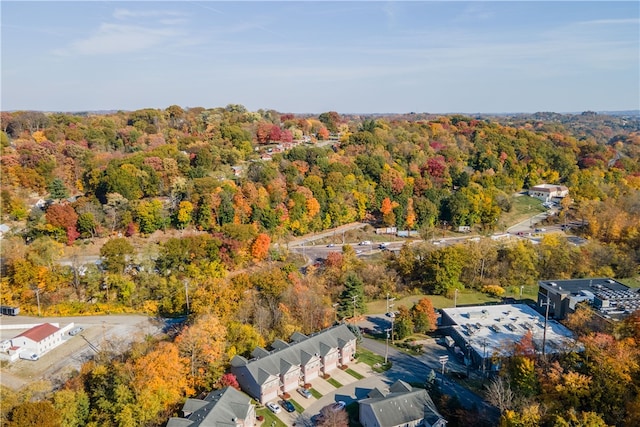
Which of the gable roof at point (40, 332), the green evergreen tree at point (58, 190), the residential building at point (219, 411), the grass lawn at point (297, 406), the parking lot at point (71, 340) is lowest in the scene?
the grass lawn at point (297, 406)

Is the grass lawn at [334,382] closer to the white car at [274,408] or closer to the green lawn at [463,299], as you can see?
the white car at [274,408]

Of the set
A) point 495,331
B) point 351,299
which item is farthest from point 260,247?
point 495,331

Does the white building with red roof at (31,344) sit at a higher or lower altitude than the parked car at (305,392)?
higher

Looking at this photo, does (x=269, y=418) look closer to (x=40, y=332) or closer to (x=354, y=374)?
(x=354, y=374)

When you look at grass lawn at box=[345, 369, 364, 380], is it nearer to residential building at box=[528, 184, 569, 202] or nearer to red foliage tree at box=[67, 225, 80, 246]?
red foliage tree at box=[67, 225, 80, 246]

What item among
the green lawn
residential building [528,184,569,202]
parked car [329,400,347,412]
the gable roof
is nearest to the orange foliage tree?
the green lawn

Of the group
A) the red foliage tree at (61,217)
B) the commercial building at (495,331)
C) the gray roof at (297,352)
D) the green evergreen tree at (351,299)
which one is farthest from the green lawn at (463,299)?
the red foliage tree at (61,217)
